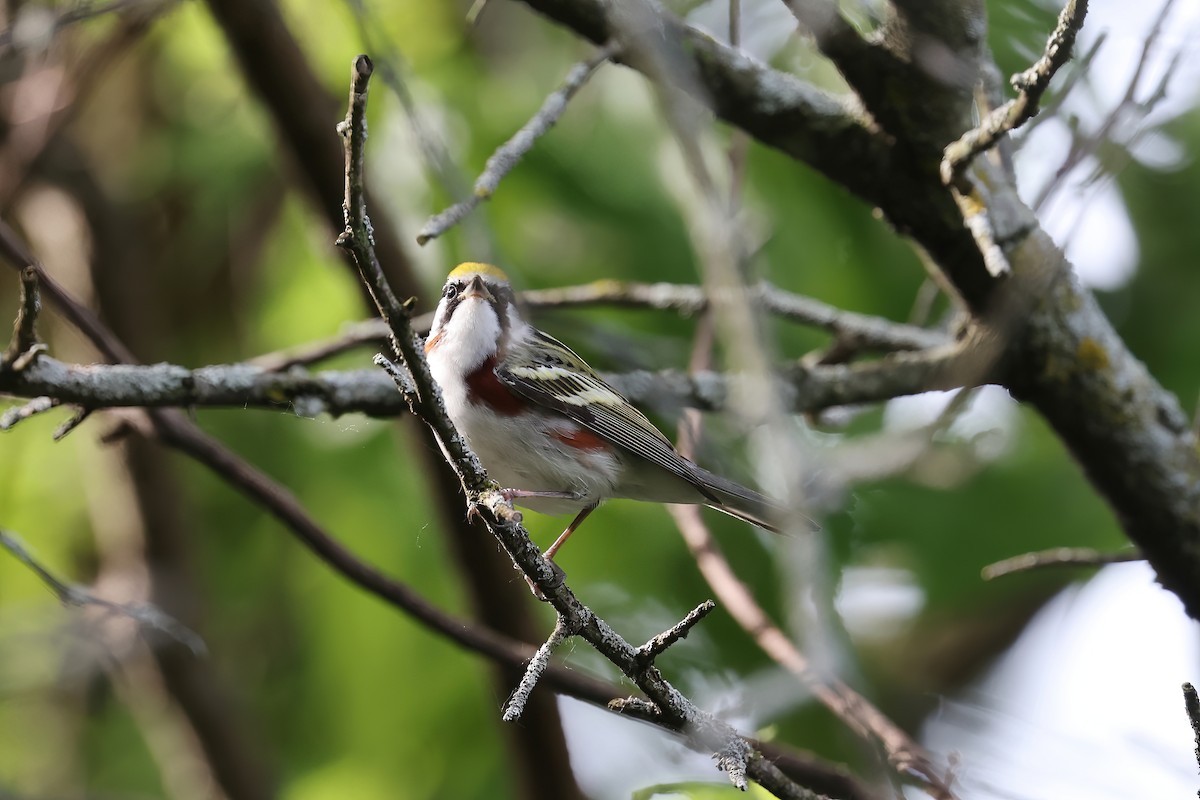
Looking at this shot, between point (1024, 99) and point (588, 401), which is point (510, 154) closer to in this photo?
point (1024, 99)

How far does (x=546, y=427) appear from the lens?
2824 mm

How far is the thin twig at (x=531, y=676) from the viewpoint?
162 cm

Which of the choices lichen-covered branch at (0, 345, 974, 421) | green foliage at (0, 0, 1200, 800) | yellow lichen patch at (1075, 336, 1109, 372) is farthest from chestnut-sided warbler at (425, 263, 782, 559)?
yellow lichen patch at (1075, 336, 1109, 372)

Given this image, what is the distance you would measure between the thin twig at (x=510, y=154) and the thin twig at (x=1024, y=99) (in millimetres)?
727

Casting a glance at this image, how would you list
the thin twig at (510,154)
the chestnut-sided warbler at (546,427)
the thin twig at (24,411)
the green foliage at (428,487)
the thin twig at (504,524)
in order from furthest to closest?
the green foliage at (428,487) → the chestnut-sided warbler at (546,427) → the thin twig at (24,411) → the thin twig at (510,154) → the thin twig at (504,524)

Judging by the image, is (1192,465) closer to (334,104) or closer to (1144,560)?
(1144,560)

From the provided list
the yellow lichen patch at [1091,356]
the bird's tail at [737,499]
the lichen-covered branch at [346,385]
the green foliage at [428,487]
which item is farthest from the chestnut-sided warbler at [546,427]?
the yellow lichen patch at [1091,356]

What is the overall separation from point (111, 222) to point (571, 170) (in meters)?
2.21

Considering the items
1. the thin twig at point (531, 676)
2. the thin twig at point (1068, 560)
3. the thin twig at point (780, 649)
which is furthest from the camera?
the thin twig at point (1068, 560)

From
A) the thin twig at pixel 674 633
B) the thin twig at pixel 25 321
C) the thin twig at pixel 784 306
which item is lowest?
the thin twig at pixel 674 633

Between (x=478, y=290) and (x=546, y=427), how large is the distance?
455 mm

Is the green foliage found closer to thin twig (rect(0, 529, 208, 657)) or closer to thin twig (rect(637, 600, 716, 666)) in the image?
thin twig (rect(0, 529, 208, 657))

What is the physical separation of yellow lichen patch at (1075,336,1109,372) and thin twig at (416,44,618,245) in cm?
131

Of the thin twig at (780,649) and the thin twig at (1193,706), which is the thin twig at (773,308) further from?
the thin twig at (1193,706)
